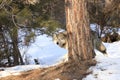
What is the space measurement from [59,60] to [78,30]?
5443 millimetres

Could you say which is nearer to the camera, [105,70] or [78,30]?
[105,70]

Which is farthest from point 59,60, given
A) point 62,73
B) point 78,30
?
point 62,73

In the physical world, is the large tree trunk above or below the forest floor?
above

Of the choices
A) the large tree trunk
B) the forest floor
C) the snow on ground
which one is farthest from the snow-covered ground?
the large tree trunk

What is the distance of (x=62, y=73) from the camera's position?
679cm

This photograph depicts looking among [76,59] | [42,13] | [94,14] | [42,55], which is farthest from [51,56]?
[76,59]

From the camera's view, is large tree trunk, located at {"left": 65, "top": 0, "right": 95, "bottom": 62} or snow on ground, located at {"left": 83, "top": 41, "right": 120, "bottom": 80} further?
large tree trunk, located at {"left": 65, "top": 0, "right": 95, "bottom": 62}

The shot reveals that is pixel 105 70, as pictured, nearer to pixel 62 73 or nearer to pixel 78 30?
pixel 62 73

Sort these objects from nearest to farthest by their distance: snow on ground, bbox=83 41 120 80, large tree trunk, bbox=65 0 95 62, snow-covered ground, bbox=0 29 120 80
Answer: snow on ground, bbox=83 41 120 80 < snow-covered ground, bbox=0 29 120 80 < large tree trunk, bbox=65 0 95 62

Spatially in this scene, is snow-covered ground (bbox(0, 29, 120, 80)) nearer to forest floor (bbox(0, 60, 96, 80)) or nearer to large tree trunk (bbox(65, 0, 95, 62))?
forest floor (bbox(0, 60, 96, 80))

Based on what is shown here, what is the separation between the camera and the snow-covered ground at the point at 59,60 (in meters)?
6.64

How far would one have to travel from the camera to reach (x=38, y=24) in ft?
33.2

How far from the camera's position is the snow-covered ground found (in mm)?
6637

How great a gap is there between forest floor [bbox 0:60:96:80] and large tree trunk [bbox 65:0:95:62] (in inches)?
9.2
